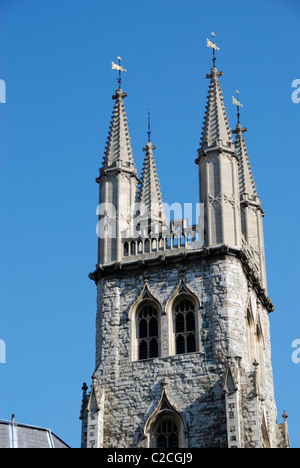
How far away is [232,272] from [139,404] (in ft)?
22.1

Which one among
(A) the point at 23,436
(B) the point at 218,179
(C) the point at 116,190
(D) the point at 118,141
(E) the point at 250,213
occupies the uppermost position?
(D) the point at 118,141

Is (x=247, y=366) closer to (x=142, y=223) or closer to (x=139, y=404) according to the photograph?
(x=139, y=404)

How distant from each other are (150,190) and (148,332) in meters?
8.48

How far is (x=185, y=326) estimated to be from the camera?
153ft

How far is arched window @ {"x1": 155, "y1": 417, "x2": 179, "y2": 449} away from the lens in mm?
44406

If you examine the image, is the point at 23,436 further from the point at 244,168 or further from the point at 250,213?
the point at 244,168

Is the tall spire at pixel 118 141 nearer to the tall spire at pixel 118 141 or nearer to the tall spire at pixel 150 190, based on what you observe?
the tall spire at pixel 118 141

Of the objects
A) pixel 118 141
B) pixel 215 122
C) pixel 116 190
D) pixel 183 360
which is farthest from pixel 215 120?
pixel 183 360

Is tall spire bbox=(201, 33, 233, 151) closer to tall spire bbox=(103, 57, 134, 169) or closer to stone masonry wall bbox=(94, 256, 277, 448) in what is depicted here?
tall spire bbox=(103, 57, 134, 169)

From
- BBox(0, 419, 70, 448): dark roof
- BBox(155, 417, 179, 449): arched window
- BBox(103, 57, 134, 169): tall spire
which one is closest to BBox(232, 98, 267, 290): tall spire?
BBox(103, 57, 134, 169): tall spire

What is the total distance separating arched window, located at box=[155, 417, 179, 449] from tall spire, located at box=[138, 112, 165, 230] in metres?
9.93

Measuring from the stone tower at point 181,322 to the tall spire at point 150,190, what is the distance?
0.39 ft

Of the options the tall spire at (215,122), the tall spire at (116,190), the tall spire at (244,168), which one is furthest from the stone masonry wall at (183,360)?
the tall spire at (244,168)

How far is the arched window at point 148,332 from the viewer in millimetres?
46656
